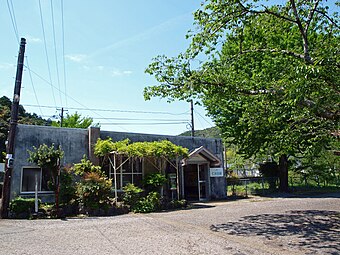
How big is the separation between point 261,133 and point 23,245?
31.8 feet

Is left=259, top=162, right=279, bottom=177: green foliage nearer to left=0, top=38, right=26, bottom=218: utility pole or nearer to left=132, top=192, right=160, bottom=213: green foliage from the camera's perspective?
left=132, top=192, right=160, bottom=213: green foliage

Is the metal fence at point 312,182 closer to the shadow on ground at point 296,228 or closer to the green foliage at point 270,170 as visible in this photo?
the green foliage at point 270,170

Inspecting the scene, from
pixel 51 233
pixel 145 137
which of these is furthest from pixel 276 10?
pixel 145 137

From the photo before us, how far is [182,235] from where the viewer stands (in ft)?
27.0

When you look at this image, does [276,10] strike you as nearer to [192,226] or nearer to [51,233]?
[192,226]

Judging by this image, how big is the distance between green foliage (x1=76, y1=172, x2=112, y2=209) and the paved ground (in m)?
1.55

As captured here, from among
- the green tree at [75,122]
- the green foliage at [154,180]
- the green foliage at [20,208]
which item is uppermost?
the green tree at [75,122]

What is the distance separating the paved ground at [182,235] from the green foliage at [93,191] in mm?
1553

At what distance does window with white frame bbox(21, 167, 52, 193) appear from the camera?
13936mm

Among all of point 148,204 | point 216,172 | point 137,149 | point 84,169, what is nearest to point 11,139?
point 84,169

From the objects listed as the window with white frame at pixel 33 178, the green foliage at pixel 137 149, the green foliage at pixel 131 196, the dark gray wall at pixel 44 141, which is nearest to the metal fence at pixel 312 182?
the green foliage at pixel 137 149

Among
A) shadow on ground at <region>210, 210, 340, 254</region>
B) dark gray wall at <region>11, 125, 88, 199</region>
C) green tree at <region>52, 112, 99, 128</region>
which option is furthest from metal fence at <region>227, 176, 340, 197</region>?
green tree at <region>52, 112, 99, 128</region>

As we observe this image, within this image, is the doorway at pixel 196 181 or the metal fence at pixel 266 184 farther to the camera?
the metal fence at pixel 266 184

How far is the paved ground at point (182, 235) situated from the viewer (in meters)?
6.72
